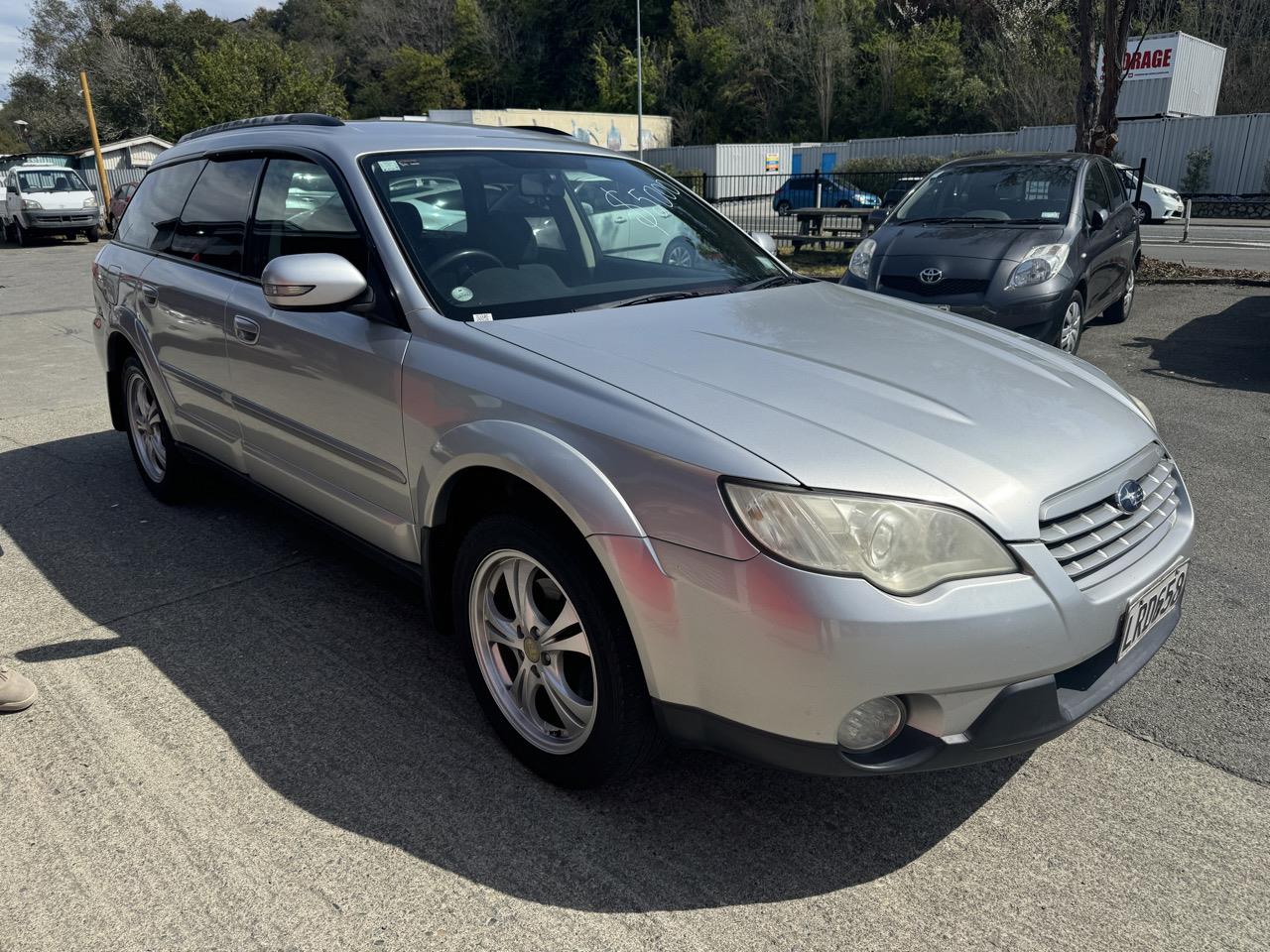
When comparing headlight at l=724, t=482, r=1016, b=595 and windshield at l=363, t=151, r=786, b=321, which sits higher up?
windshield at l=363, t=151, r=786, b=321

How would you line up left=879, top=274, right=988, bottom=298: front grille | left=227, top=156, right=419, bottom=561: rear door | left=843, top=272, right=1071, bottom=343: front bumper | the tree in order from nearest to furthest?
left=227, top=156, right=419, bottom=561: rear door
left=843, top=272, right=1071, bottom=343: front bumper
left=879, top=274, right=988, bottom=298: front grille
the tree

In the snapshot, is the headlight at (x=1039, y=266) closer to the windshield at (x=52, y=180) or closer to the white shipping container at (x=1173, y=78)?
the windshield at (x=52, y=180)

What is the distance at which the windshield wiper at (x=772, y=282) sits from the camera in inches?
140

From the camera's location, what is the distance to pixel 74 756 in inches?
115

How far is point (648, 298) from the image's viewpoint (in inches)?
126

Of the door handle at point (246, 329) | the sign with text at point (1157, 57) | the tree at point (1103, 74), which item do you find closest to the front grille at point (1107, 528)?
the door handle at point (246, 329)

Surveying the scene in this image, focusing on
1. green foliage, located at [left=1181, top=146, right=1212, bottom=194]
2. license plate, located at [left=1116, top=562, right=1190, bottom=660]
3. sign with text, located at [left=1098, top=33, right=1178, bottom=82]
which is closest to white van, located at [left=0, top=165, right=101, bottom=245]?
license plate, located at [left=1116, top=562, right=1190, bottom=660]

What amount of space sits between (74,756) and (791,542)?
2295 mm

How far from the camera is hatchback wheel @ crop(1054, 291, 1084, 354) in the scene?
7711 millimetres

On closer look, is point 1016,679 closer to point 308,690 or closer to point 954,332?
point 954,332

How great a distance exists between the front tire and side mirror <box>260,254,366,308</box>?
856 millimetres

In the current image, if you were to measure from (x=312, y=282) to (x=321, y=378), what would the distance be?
0.46 metres

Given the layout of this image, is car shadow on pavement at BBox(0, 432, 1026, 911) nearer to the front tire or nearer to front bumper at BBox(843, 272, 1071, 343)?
the front tire

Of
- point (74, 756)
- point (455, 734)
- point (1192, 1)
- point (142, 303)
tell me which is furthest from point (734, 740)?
Answer: point (1192, 1)
